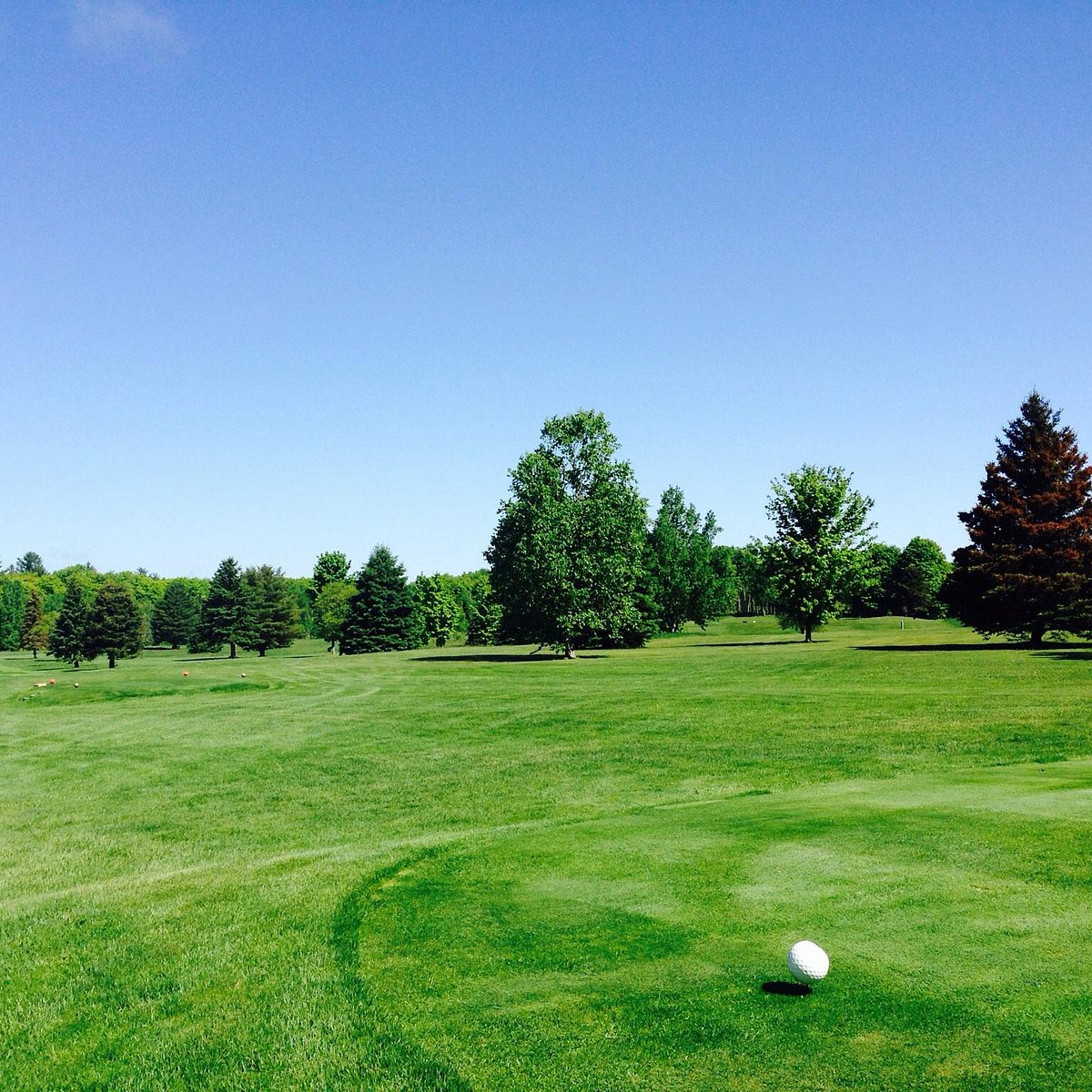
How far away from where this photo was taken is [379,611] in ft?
293

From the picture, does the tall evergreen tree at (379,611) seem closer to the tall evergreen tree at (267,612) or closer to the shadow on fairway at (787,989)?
the tall evergreen tree at (267,612)

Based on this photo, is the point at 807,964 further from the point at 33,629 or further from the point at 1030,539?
the point at 33,629

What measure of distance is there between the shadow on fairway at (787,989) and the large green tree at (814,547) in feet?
206

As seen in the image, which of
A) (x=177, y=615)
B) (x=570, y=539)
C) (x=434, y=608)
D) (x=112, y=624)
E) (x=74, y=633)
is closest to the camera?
(x=570, y=539)

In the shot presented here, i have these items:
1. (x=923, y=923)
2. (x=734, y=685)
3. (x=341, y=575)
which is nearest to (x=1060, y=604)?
(x=734, y=685)

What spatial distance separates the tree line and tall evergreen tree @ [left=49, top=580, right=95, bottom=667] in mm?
235

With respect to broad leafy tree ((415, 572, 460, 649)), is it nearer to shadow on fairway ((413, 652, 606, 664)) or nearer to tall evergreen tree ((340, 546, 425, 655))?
tall evergreen tree ((340, 546, 425, 655))

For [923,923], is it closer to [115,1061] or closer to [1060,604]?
[115,1061]

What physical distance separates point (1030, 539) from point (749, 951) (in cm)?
4826

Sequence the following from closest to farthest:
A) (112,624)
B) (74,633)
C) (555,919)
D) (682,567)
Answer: (555,919) → (112,624) → (74,633) → (682,567)

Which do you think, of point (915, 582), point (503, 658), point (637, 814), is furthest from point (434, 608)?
point (637, 814)

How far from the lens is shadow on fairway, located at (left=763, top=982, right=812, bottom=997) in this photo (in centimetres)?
633

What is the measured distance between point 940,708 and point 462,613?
99.5 m

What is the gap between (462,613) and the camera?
124938mm
